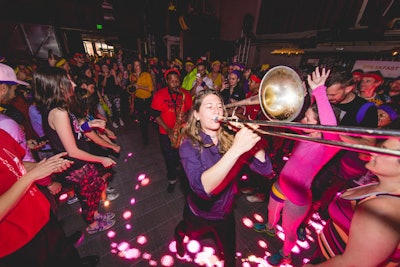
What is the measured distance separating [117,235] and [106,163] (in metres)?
1.34

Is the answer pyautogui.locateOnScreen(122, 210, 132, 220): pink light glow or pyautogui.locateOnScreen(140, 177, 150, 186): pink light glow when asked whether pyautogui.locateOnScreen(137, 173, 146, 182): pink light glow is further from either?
pyautogui.locateOnScreen(122, 210, 132, 220): pink light glow

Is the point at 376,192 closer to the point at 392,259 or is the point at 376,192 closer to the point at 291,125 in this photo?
the point at 392,259

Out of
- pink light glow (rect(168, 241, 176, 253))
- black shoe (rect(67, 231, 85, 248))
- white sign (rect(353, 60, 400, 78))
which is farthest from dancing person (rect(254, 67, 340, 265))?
white sign (rect(353, 60, 400, 78))

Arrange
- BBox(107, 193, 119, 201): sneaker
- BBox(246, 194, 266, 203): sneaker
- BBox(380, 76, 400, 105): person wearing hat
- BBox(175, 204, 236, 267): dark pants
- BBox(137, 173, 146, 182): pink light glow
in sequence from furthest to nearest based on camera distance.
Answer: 1. BBox(380, 76, 400, 105): person wearing hat
2. BBox(137, 173, 146, 182): pink light glow
3. BBox(246, 194, 266, 203): sneaker
4. BBox(107, 193, 119, 201): sneaker
5. BBox(175, 204, 236, 267): dark pants

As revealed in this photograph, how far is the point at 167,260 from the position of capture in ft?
8.68

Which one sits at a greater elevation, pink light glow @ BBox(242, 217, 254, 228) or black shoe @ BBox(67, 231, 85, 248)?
black shoe @ BBox(67, 231, 85, 248)

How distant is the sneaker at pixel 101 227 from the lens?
9.70 feet

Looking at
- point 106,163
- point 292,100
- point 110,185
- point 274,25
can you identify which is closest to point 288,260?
point 292,100

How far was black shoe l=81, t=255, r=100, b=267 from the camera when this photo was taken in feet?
8.06

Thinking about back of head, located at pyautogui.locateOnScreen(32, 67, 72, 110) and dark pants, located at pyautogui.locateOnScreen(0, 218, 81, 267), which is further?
back of head, located at pyautogui.locateOnScreen(32, 67, 72, 110)

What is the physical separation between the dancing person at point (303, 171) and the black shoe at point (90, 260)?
251 cm

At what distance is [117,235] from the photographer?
116 inches

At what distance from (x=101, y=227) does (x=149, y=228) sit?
79 centimetres

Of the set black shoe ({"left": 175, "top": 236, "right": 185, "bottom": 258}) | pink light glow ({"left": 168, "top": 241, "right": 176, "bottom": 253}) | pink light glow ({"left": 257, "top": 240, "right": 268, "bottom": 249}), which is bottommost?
pink light glow ({"left": 257, "top": 240, "right": 268, "bottom": 249})
